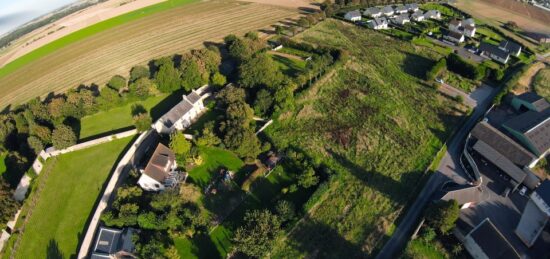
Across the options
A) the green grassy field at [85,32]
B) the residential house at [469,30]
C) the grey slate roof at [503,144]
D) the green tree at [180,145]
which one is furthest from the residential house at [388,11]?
the green tree at [180,145]

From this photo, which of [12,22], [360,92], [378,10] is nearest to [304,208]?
[360,92]

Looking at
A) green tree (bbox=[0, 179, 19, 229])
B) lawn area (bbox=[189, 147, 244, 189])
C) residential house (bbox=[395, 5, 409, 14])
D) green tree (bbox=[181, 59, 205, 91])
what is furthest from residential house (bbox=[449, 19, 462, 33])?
green tree (bbox=[0, 179, 19, 229])

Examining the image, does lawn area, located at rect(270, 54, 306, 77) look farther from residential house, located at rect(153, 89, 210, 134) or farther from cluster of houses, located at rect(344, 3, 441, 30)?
cluster of houses, located at rect(344, 3, 441, 30)

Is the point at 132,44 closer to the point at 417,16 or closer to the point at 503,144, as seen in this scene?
the point at 417,16

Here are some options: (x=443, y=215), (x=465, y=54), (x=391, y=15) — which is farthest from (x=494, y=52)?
(x=443, y=215)

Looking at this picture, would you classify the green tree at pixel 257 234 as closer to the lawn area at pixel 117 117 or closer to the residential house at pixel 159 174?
the residential house at pixel 159 174
